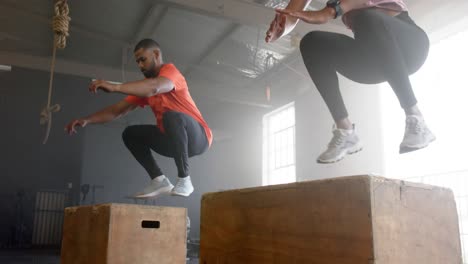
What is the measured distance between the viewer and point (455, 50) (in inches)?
161

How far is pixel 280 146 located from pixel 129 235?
199 inches

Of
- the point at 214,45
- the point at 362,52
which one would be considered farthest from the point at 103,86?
the point at 214,45

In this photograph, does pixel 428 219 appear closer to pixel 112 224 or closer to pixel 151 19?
pixel 112 224

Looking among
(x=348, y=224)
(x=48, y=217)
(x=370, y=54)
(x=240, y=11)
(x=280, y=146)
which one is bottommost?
(x=48, y=217)

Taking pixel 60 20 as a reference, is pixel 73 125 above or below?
below

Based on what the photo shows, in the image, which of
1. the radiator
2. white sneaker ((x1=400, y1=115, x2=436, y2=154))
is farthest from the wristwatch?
the radiator

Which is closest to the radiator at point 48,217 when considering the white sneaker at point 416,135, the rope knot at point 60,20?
the rope knot at point 60,20

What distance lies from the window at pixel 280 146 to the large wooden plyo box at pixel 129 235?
425cm

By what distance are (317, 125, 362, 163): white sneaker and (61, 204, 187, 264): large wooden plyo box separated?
943 millimetres

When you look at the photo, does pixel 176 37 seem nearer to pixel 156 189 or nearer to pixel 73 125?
pixel 73 125

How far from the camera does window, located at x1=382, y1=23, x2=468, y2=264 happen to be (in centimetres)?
391

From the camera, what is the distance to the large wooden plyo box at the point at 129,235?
6.58 feet

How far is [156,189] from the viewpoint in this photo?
8.21ft

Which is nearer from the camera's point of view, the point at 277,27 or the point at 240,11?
the point at 277,27
